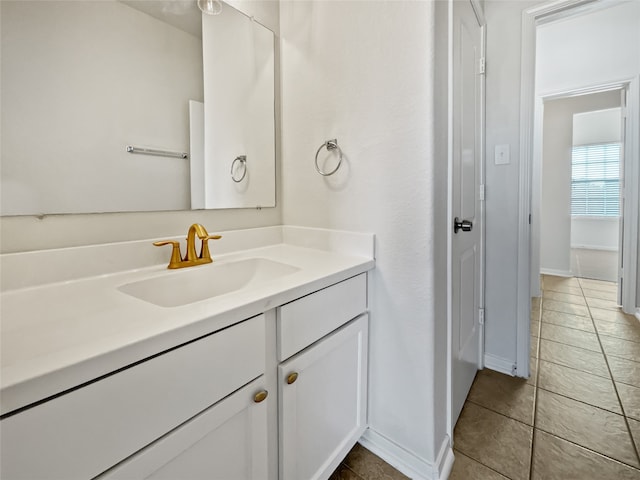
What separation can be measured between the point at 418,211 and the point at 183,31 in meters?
1.09

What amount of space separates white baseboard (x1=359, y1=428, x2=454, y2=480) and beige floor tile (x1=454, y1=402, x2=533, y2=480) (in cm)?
13

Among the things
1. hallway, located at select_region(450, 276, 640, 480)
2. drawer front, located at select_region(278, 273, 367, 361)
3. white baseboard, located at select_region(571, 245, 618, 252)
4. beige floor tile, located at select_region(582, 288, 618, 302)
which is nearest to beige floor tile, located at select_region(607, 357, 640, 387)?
hallway, located at select_region(450, 276, 640, 480)

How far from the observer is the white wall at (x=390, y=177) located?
104 centimetres

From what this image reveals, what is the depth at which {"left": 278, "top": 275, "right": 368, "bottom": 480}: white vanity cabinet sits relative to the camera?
858 millimetres

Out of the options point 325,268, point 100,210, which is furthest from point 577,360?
point 100,210

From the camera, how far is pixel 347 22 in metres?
1.22

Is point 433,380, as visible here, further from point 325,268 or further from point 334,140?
point 334,140

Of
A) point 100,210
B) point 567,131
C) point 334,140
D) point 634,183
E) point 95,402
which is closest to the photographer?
point 95,402

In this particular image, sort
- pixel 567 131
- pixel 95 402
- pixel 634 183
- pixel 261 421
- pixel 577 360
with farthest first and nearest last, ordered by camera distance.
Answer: pixel 567 131, pixel 634 183, pixel 577 360, pixel 261 421, pixel 95 402

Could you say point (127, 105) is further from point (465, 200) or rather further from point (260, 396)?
Answer: point (465, 200)

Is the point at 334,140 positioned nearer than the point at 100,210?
No

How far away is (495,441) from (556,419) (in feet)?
1.20

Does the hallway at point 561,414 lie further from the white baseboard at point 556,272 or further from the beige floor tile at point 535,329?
the white baseboard at point 556,272

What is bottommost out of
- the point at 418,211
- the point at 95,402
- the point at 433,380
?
the point at 433,380
